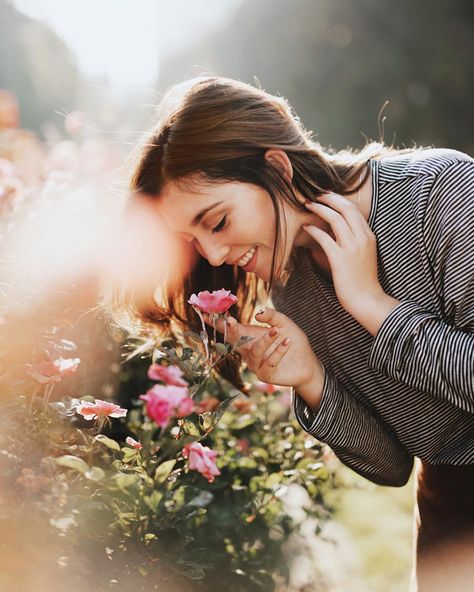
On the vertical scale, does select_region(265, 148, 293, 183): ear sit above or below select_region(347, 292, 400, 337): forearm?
above

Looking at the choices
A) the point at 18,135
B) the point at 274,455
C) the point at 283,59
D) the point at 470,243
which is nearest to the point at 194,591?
the point at 274,455

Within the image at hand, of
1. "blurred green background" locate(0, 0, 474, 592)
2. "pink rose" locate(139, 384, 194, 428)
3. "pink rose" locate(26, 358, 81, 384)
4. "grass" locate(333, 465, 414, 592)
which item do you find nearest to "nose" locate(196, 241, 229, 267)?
"pink rose" locate(26, 358, 81, 384)

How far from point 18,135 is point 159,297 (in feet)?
7.42

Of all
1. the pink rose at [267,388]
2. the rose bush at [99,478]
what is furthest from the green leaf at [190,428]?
the pink rose at [267,388]

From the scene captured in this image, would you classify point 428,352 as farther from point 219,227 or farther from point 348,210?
point 219,227

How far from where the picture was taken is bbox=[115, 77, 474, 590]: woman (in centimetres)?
151

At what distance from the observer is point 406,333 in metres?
1.47

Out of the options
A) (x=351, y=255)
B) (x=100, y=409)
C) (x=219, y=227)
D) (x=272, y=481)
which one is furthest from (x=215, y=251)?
(x=272, y=481)

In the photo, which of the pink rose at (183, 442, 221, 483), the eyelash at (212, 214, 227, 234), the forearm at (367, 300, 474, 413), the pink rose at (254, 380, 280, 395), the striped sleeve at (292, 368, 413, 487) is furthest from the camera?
the pink rose at (254, 380, 280, 395)

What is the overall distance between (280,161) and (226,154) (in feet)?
0.46

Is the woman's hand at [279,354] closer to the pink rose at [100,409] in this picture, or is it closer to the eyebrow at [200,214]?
the eyebrow at [200,214]

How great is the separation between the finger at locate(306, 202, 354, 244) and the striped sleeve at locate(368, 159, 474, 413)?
6.9 inches

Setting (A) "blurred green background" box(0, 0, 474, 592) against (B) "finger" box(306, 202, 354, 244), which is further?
(A) "blurred green background" box(0, 0, 474, 592)

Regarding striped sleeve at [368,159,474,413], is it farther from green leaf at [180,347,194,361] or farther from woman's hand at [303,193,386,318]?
green leaf at [180,347,194,361]
